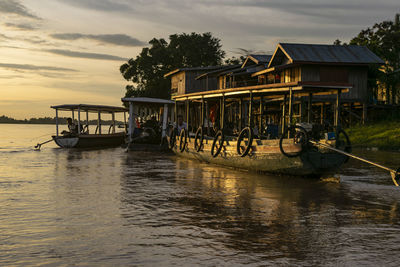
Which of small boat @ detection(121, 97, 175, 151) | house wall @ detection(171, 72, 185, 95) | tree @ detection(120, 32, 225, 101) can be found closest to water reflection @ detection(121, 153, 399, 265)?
small boat @ detection(121, 97, 175, 151)

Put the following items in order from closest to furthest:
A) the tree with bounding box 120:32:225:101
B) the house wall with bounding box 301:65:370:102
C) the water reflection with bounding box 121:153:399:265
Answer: the water reflection with bounding box 121:153:399:265, the house wall with bounding box 301:65:370:102, the tree with bounding box 120:32:225:101

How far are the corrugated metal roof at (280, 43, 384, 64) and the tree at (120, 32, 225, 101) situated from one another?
25.4 m

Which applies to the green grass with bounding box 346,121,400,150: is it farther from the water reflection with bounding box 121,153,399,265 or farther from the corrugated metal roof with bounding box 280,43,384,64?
the water reflection with bounding box 121,153,399,265

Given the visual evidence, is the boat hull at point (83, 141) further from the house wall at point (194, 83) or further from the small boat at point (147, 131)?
the house wall at point (194, 83)

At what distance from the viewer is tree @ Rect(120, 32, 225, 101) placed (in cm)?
5441

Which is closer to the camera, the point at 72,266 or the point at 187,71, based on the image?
the point at 72,266

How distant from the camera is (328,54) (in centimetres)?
3061

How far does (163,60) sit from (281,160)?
44860 mm

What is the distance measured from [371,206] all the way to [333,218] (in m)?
1.80

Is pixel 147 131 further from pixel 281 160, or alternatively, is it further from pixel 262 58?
pixel 262 58

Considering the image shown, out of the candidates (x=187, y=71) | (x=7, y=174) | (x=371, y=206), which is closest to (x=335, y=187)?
(x=371, y=206)

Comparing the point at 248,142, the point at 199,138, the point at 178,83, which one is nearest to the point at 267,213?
the point at 248,142

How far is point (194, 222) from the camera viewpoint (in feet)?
24.4

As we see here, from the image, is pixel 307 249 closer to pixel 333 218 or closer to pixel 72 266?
pixel 333 218
